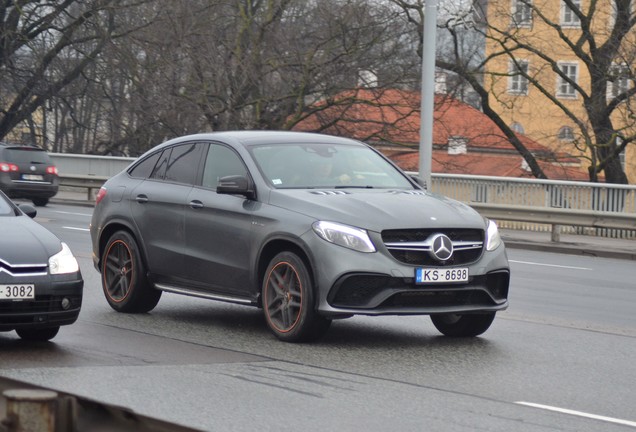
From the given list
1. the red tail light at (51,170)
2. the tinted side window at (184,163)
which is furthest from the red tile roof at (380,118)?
the tinted side window at (184,163)

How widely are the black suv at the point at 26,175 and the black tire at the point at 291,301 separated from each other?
2318 centimetres

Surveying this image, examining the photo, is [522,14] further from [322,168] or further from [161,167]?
[322,168]

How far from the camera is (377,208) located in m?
9.27

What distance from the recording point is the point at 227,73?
1320 inches

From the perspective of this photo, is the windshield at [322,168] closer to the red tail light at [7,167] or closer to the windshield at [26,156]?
the red tail light at [7,167]

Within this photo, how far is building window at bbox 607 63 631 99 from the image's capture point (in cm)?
3456

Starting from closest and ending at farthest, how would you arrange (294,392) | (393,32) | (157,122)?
(294,392), (393,32), (157,122)

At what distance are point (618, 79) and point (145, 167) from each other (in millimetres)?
25604

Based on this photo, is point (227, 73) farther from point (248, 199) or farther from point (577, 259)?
point (248, 199)

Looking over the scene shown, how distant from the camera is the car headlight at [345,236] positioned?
9.02 m

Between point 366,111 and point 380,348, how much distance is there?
24974mm

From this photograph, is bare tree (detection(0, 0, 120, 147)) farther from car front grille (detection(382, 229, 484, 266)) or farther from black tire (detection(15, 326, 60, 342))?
car front grille (detection(382, 229, 484, 266))

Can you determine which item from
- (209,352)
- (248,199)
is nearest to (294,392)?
(209,352)

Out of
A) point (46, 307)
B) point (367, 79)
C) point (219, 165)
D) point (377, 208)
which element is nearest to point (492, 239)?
point (377, 208)
